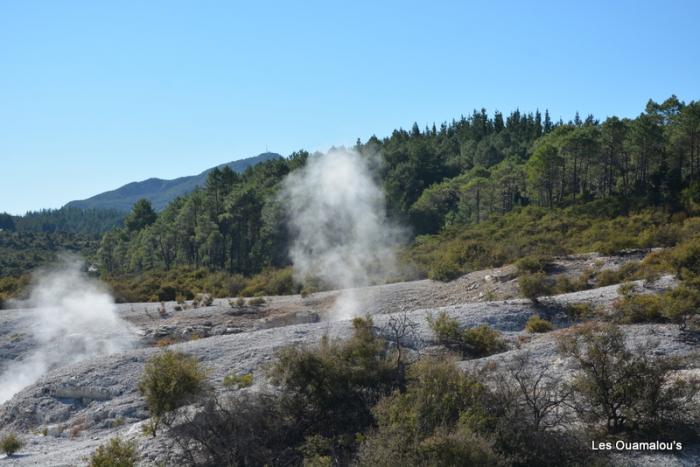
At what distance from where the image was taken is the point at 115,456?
10.9 meters

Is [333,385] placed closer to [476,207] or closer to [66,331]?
[66,331]

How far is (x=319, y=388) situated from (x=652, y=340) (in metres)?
8.26

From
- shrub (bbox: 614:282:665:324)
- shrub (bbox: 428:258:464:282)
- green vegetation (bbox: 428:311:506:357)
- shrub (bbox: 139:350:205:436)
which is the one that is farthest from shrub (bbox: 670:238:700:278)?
shrub (bbox: 139:350:205:436)

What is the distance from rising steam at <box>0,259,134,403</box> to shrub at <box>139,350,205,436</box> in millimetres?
9091

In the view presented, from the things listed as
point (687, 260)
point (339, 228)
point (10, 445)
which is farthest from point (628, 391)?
point (339, 228)

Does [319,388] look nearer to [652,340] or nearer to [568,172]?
[652,340]

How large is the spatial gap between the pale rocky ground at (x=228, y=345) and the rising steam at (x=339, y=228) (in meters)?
4.18

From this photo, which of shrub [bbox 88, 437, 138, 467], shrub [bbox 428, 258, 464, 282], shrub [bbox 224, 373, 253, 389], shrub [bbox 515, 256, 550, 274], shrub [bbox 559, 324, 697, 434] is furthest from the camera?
shrub [bbox 428, 258, 464, 282]

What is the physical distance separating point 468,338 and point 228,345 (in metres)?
6.77

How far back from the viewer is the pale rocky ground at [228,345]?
1426 cm

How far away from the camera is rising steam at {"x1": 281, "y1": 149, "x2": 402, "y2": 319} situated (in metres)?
34.8

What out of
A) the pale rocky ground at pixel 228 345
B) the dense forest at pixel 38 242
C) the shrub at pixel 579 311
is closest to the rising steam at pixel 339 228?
the pale rocky ground at pixel 228 345

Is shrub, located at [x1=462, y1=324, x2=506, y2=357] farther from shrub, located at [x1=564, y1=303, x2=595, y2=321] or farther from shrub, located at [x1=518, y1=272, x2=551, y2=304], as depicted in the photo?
shrub, located at [x1=518, y1=272, x2=551, y2=304]

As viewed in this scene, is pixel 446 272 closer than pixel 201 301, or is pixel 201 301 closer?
pixel 446 272
